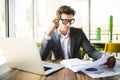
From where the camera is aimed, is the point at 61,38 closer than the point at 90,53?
No

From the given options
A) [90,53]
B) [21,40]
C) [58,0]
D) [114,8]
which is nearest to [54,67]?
[21,40]

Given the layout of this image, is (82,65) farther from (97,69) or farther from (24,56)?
(24,56)

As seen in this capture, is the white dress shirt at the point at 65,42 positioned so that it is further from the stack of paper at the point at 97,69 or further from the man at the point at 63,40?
the stack of paper at the point at 97,69

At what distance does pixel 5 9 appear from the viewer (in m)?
2.16

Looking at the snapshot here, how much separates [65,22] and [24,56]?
835 mm

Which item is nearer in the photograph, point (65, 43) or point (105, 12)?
point (65, 43)

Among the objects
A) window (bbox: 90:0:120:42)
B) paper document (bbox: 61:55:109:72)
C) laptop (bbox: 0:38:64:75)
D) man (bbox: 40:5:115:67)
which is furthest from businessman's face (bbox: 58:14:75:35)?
window (bbox: 90:0:120:42)

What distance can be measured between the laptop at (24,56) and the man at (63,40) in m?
0.60

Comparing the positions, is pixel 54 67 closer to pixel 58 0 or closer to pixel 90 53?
pixel 90 53

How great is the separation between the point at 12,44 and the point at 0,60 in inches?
14.7

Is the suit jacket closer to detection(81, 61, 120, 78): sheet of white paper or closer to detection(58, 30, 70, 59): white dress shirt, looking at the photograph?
detection(58, 30, 70, 59): white dress shirt

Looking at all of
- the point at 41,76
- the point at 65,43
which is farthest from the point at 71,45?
the point at 41,76

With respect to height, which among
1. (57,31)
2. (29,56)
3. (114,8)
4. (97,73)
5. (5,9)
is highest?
(114,8)

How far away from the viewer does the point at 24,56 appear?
115 centimetres
